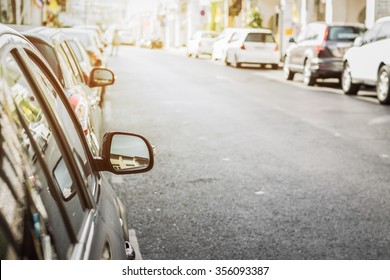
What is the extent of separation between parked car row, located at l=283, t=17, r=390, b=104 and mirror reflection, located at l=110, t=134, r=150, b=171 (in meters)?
9.18

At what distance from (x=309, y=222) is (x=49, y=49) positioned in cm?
210

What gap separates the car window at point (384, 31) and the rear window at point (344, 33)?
4.17 meters

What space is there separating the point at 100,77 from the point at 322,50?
428 inches

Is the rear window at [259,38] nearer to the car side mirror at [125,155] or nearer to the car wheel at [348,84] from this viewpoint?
the car wheel at [348,84]

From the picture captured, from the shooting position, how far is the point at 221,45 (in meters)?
28.4

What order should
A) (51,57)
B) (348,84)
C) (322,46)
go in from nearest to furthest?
(51,57), (348,84), (322,46)

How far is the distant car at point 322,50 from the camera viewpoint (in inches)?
635

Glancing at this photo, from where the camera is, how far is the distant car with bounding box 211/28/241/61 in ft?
88.8

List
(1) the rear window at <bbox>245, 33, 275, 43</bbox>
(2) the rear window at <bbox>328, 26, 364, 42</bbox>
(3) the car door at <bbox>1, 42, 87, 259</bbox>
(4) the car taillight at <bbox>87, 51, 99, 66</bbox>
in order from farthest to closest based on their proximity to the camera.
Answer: (1) the rear window at <bbox>245, 33, 275, 43</bbox>
(2) the rear window at <bbox>328, 26, 364, 42</bbox>
(4) the car taillight at <bbox>87, 51, 99, 66</bbox>
(3) the car door at <bbox>1, 42, 87, 259</bbox>

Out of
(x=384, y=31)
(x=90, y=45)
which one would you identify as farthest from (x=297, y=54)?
(x=90, y=45)

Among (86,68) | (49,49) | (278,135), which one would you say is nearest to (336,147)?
(278,135)

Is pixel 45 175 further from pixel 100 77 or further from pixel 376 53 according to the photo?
pixel 376 53

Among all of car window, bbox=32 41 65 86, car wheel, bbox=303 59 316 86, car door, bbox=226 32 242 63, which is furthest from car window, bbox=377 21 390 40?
car door, bbox=226 32 242 63

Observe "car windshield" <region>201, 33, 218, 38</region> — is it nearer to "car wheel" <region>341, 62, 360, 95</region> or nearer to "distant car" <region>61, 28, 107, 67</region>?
"car wheel" <region>341, 62, 360, 95</region>
